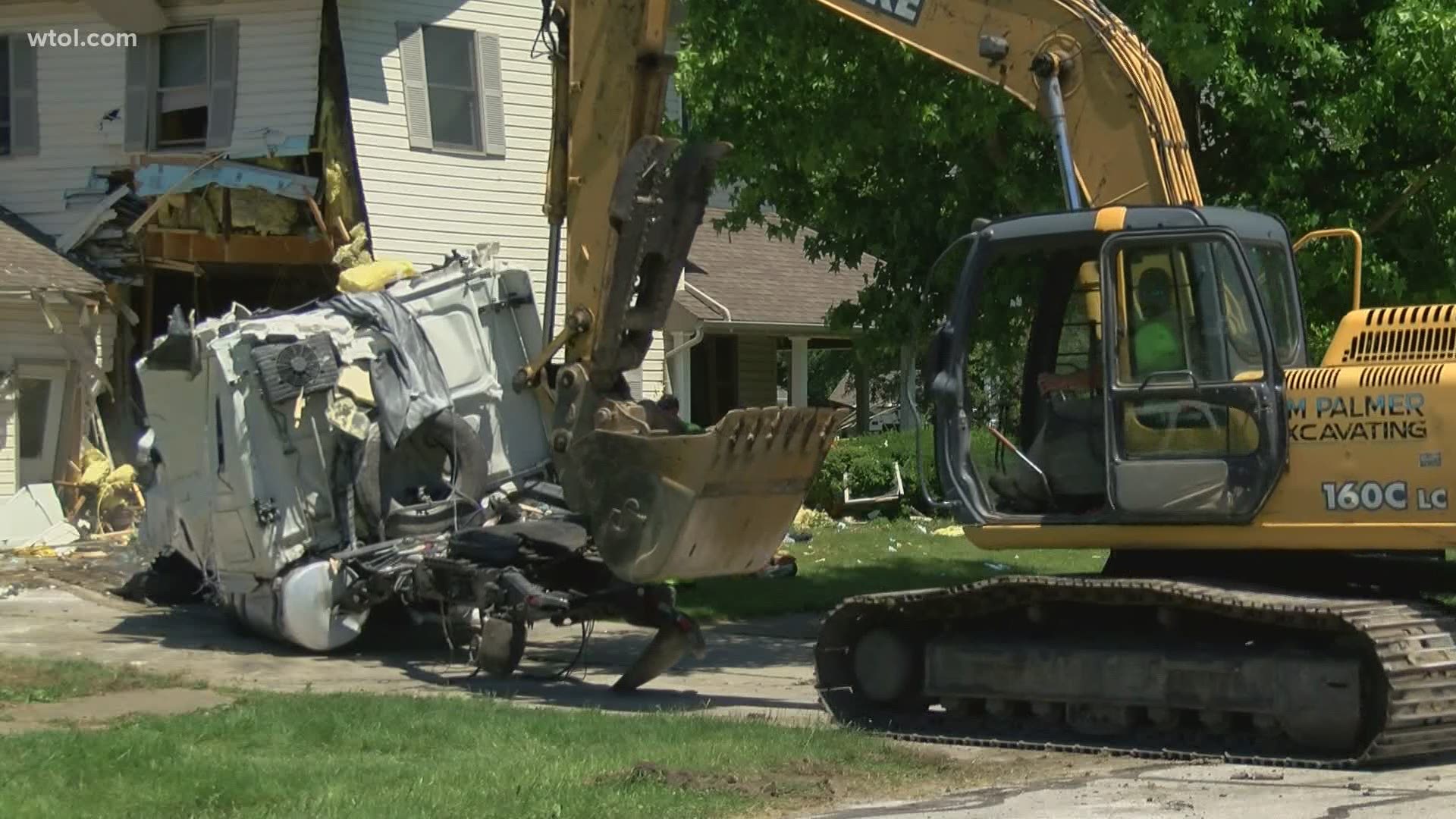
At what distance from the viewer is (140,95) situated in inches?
894

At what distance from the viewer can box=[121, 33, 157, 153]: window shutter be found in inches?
892

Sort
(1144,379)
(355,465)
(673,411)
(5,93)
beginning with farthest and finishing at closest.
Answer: (5,93) → (355,465) → (673,411) → (1144,379)

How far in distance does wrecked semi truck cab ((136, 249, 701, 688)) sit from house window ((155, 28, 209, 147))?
27.7 feet

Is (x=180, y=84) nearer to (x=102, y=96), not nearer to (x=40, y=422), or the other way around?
(x=102, y=96)

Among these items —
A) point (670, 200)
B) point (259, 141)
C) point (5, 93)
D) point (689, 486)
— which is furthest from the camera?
point (5, 93)

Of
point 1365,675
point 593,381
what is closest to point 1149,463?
point 1365,675

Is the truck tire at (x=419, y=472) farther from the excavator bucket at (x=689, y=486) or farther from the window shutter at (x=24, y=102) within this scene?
the window shutter at (x=24, y=102)

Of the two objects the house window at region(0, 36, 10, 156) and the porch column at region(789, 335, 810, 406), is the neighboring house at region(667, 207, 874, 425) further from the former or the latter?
the house window at region(0, 36, 10, 156)

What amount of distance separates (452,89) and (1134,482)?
14946 millimetres

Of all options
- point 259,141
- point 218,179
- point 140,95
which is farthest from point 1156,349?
point 140,95

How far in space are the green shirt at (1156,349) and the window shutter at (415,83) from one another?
14.3 m

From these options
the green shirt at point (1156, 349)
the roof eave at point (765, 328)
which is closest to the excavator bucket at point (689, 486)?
the green shirt at point (1156, 349)

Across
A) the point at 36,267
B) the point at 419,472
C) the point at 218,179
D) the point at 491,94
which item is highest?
the point at 491,94

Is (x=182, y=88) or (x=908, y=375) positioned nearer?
(x=908, y=375)
